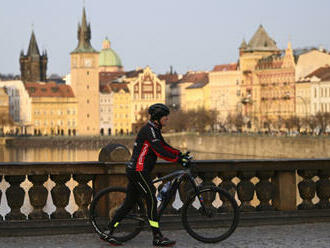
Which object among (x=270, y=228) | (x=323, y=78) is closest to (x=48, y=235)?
(x=270, y=228)

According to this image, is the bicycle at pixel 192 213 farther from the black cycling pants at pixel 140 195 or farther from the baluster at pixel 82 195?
the baluster at pixel 82 195

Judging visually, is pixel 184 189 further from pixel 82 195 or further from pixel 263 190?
pixel 82 195

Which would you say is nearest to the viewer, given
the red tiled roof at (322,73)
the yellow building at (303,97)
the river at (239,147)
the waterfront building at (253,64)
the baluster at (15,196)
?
the baluster at (15,196)

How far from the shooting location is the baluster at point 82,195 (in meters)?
15.9

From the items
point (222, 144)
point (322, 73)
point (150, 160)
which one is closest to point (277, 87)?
point (322, 73)

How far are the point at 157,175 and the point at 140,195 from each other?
1295mm

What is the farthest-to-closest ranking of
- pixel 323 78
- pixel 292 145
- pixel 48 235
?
pixel 323 78 < pixel 292 145 < pixel 48 235

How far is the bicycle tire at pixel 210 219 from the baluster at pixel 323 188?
6.86 ft

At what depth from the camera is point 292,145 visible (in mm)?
102562

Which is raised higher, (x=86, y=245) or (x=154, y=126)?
(x=154, y=126)

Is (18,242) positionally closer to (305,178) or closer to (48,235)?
(48,235)

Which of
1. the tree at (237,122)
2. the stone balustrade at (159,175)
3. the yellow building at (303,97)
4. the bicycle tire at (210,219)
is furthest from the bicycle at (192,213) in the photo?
the tree at (237,122)

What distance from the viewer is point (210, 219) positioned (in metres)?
15.1

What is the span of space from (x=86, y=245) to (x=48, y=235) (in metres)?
1.01
